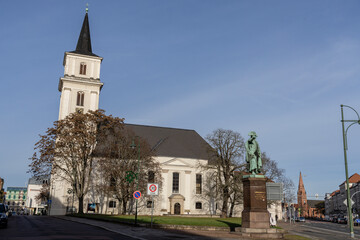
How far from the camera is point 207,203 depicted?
61469mm

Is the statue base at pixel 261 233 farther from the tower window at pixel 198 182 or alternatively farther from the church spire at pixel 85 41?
the church spire at pixel 85 41

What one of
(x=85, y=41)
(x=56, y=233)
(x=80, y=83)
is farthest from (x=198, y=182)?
(x=56, y=233)

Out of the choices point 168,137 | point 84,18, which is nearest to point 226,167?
point 168,137

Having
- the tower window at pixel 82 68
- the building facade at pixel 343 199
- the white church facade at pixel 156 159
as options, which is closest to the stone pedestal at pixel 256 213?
the white church facade at pixel 156 159

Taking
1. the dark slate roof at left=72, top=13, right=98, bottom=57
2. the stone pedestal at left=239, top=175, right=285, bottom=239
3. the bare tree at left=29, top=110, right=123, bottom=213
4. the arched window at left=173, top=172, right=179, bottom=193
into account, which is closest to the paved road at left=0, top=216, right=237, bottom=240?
the stone pedestal at left=239, top=175, right=285, bottom=239

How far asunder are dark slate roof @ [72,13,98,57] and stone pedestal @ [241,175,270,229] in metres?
49.9

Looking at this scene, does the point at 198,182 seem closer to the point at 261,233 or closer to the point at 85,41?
the point at 85,41

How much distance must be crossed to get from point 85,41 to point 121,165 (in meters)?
28.8

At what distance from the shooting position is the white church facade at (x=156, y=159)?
55250 mm

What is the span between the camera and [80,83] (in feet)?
196

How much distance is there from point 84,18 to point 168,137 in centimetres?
2855

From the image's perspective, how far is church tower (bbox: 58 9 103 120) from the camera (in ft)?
192

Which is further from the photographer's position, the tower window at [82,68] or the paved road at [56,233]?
the tower window at [82,68]

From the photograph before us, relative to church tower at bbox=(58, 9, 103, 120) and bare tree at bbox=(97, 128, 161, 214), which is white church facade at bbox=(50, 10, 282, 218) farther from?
bare tree at bbox=(97, 128, 161, 214)
